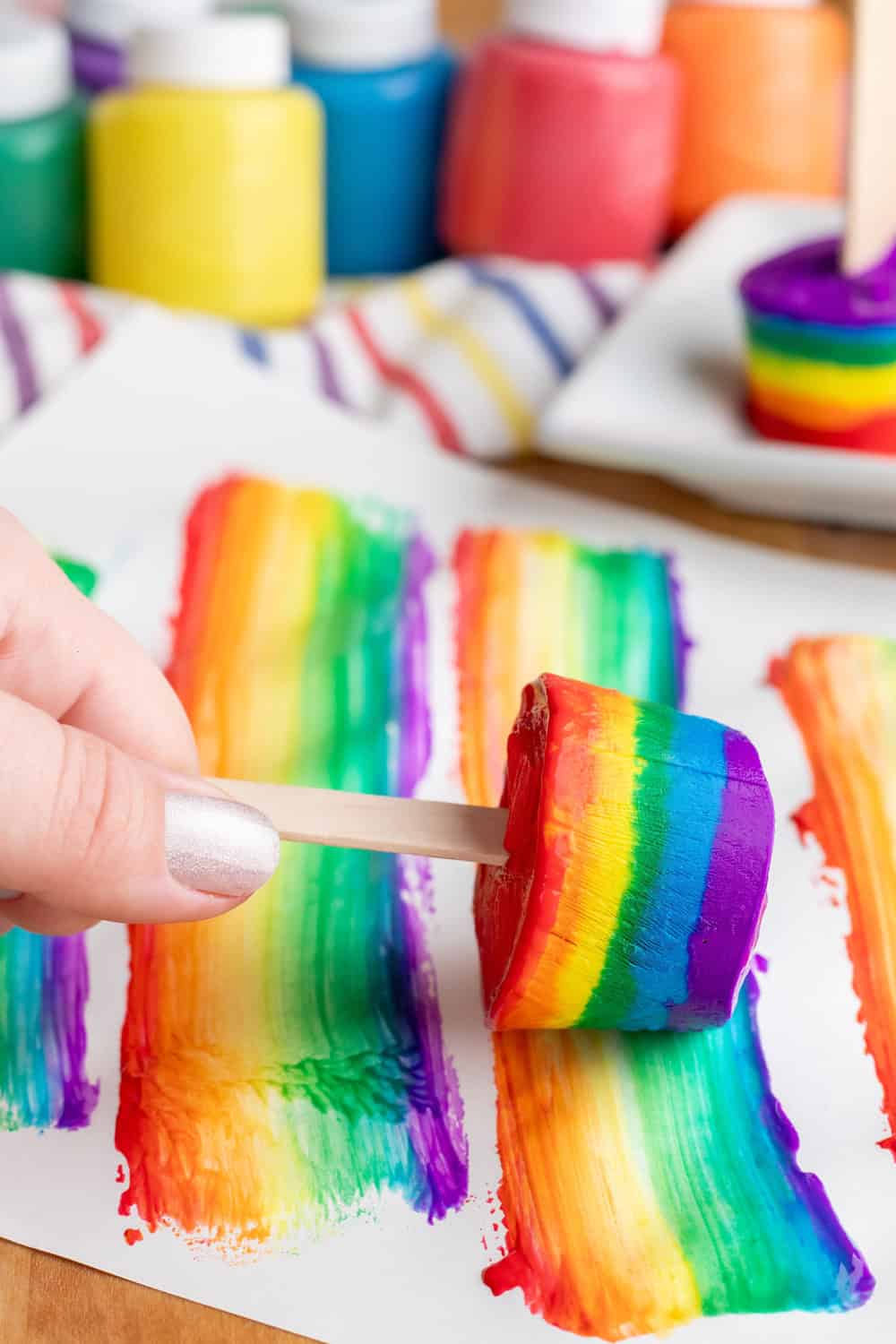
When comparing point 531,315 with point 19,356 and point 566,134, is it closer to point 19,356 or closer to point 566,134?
point 566,134

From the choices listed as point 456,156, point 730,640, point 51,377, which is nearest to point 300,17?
point 456,156

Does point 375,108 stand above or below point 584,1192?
above

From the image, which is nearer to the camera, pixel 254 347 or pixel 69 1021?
pixel 69 1021

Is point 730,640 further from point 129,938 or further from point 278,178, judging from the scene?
point 278,178

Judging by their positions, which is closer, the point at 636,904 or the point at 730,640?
the point at 636,904

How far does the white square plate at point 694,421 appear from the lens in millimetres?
662

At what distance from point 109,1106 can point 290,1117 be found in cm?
5

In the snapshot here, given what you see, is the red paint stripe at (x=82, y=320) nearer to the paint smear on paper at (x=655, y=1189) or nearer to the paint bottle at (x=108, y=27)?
the paint bottle at (x=108, y=27)

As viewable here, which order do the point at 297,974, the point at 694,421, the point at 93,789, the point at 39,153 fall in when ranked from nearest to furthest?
the point at 93,789 < the point at 297,974 < the point at 694,421 < the point at 39,153

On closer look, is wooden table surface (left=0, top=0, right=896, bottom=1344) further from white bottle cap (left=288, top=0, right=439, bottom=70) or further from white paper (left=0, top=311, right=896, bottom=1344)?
white bottle cap (left=288, top=0, right=439, bottom=70)

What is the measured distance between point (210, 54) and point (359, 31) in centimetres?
12

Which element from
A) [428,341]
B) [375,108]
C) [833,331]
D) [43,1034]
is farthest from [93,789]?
[375,108]

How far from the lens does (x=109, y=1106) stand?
42 cm

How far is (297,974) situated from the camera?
45 centimetres
